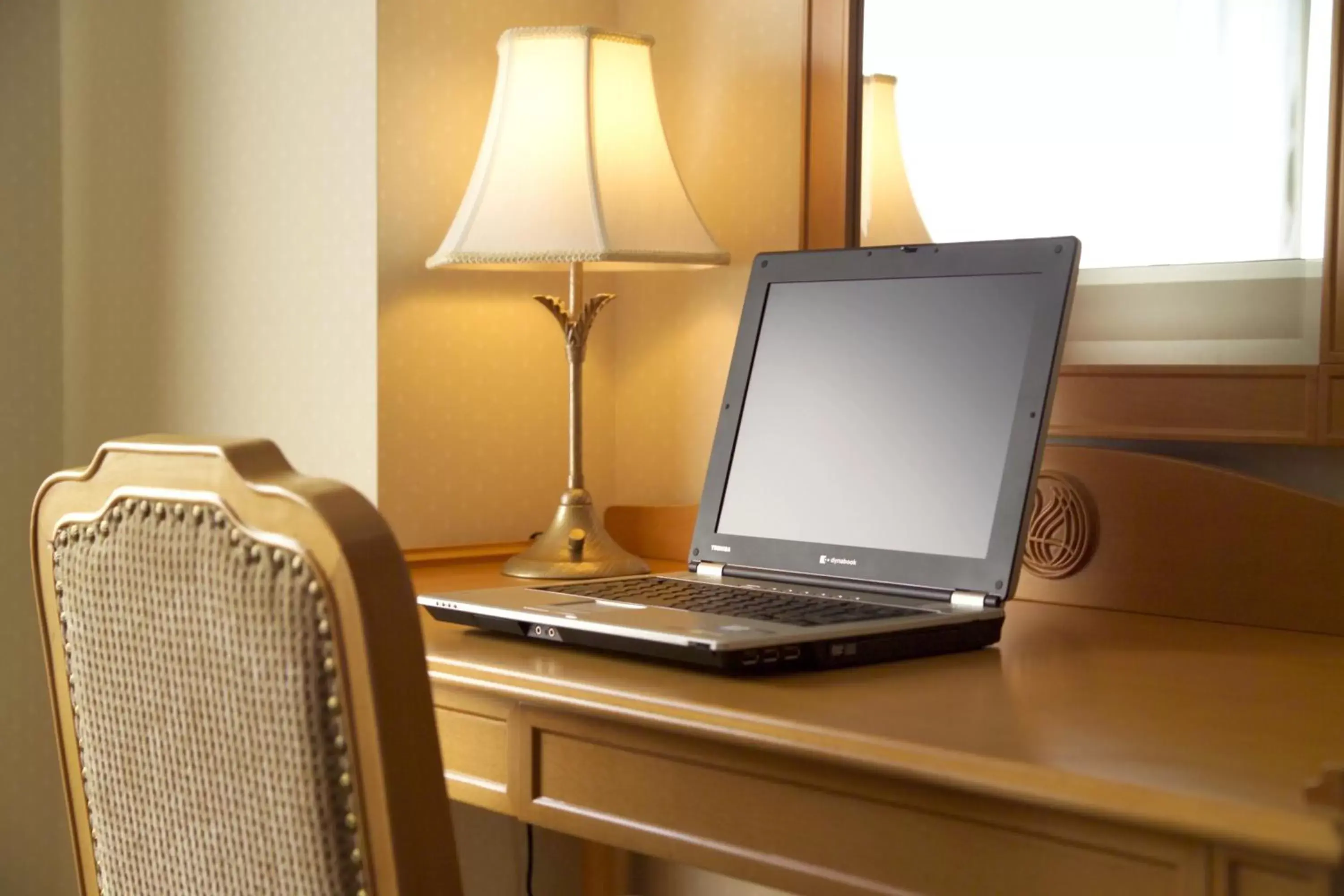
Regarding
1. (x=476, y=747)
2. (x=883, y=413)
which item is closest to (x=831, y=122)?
(x=883, y=413)

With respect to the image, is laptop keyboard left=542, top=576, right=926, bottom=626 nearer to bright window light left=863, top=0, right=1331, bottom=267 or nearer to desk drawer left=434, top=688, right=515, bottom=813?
desk drawer left=434, top=688, right=515, bottom=813

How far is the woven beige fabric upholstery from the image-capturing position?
79 cm

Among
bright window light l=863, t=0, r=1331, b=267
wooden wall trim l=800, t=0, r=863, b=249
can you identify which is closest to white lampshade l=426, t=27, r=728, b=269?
wooden wall trim l=800, t=0, r=863, b=249

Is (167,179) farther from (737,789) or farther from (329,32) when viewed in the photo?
(737,789)

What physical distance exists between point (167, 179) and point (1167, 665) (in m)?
1.48

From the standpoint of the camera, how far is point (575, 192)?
155 cm

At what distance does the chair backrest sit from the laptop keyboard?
1.40 ft

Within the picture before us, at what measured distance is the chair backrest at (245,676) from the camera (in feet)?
2.53

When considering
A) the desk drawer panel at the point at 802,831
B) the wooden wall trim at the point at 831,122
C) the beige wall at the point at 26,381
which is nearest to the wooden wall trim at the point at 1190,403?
the wooden wall trim at the point at 831,122

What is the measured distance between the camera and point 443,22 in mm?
1760

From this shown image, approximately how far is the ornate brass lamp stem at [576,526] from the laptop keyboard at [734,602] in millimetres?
155

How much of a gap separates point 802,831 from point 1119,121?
0.76 m

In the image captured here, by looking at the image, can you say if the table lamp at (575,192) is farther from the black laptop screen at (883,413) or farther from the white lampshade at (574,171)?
the black laptop screen at (883,413)

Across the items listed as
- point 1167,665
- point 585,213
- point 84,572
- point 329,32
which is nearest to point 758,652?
point 1167,665
